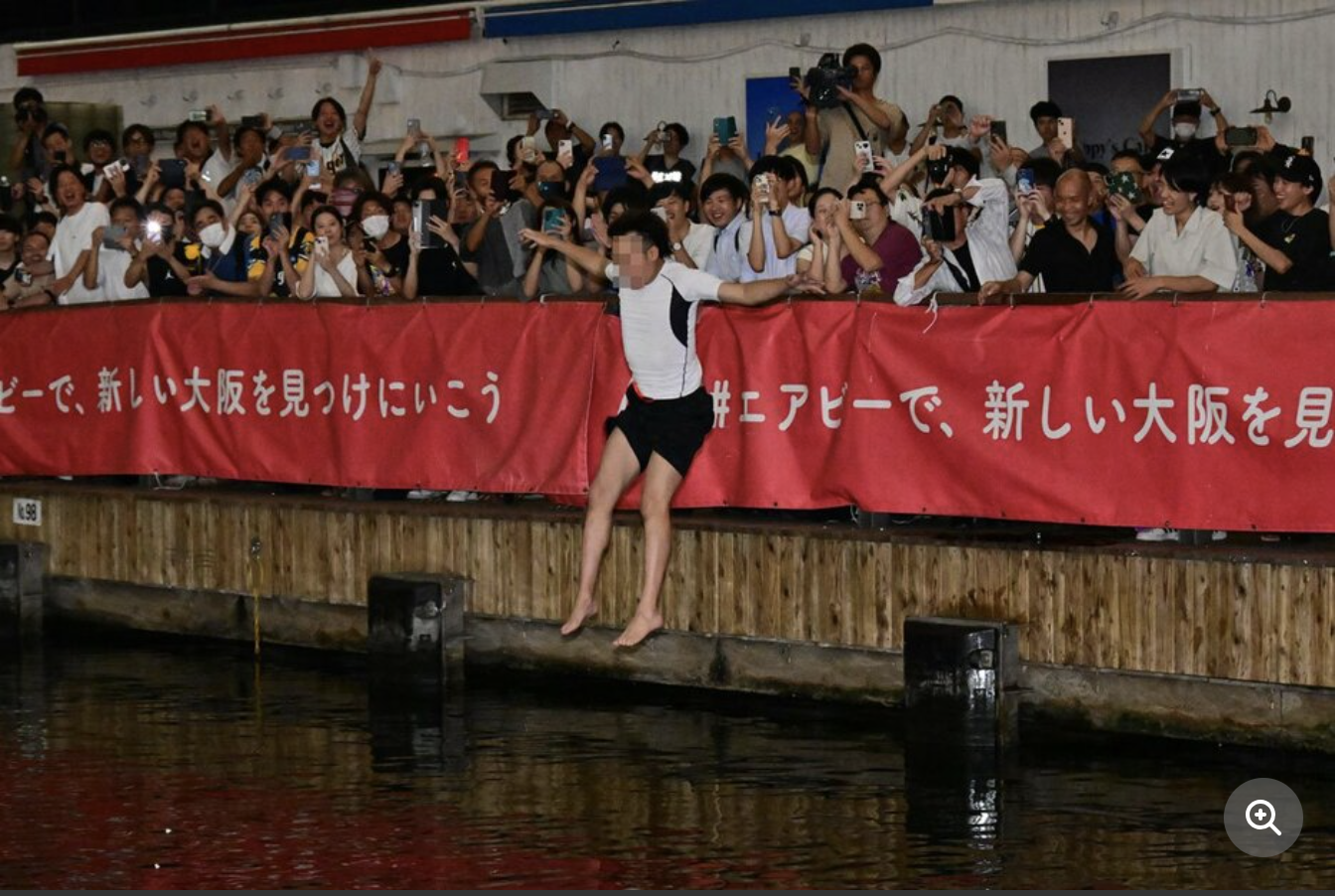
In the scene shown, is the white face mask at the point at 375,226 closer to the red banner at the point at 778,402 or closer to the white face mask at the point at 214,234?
the red banner at the point at 778,402

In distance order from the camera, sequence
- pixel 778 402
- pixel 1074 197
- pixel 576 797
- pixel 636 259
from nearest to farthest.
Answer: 1. pixel 576 797
2. pixel 636 259
3. pixel 1074 197
4. pixel 778 402

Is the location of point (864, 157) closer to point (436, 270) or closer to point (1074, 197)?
point (1074, 197)

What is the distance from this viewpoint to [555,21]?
24469 mm

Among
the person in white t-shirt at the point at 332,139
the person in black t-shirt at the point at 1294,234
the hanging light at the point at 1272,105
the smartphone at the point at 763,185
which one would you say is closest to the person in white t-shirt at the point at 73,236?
the person in white t-shirt at the point at 332,139

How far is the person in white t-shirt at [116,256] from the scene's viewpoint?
761 inches

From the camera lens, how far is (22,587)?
60.6 feet

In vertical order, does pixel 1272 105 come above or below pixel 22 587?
above

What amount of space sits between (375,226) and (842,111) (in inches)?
129

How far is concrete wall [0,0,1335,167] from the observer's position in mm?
19750

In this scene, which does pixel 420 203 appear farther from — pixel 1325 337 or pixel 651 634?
pixel 1325 337

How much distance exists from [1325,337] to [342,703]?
19.4 ft

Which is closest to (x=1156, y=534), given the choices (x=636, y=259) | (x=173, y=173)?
(x=636, y=259)

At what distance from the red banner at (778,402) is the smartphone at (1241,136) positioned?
13.9ft

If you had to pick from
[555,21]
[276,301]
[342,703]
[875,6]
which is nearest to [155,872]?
[342,703]
